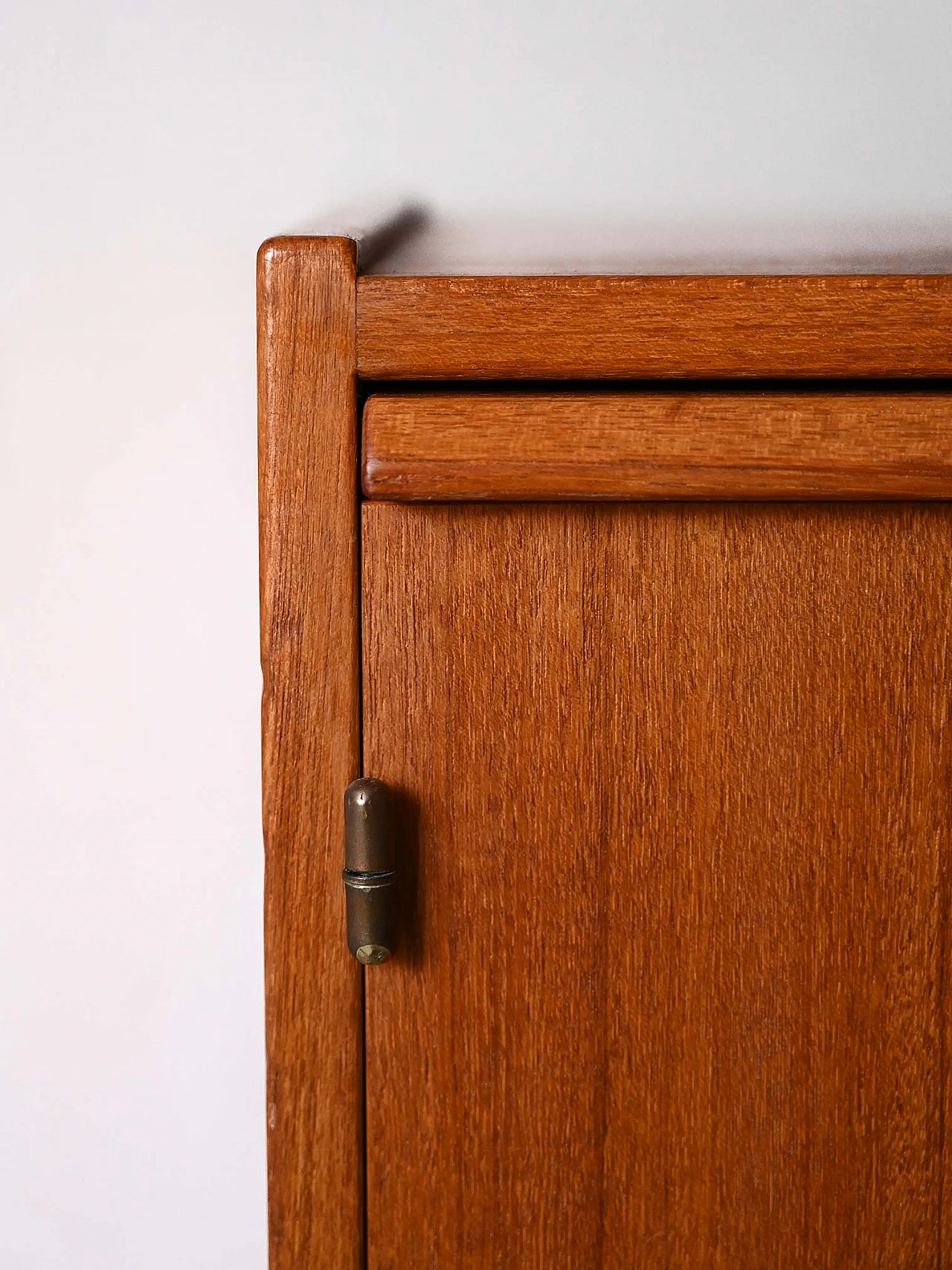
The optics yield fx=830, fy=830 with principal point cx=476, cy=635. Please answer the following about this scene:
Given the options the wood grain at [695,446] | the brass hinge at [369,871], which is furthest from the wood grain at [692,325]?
the brass hinge at [369,871]

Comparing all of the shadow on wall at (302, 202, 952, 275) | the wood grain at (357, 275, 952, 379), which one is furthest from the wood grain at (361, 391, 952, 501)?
the shadow on wall at (302, 202, 952, 275)

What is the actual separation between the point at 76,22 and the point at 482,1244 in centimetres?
67

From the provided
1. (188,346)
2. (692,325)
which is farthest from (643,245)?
(188,346)

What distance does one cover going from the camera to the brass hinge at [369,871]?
0.37 metres

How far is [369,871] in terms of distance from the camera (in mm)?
373

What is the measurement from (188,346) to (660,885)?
0.38 metres

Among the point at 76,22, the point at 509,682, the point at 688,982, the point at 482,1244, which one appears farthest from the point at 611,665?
the point at 76,22

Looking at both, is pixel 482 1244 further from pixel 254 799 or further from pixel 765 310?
pixel 765 310

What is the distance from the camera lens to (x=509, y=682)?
0.39 meters

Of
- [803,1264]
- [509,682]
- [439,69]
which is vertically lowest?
[803,1264]

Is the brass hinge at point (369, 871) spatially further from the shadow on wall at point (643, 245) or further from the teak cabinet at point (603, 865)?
the shadow on wall at point (643, 245)

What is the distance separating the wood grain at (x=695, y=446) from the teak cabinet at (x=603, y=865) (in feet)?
0.06

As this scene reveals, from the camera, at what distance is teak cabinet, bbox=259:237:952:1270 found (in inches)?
15.1

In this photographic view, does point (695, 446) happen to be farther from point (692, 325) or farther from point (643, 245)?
point (643, 245)
